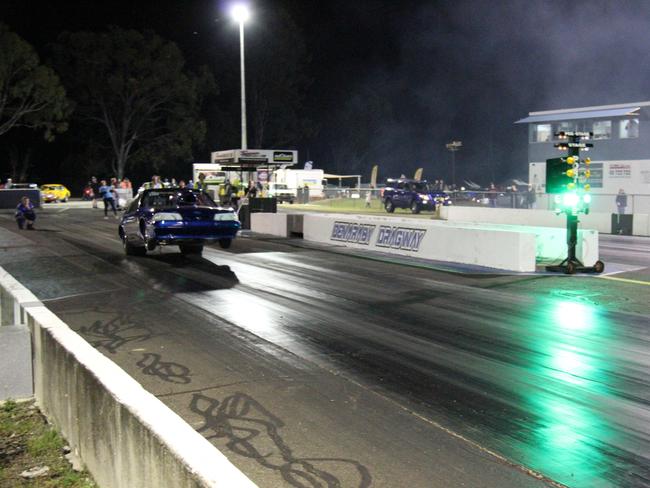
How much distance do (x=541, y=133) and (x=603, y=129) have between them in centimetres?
454

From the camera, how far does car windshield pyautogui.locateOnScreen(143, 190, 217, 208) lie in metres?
15.8

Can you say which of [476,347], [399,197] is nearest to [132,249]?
[476,347]

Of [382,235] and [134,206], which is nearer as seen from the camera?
[134,206]

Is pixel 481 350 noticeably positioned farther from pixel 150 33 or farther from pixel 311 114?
pixel 311 114

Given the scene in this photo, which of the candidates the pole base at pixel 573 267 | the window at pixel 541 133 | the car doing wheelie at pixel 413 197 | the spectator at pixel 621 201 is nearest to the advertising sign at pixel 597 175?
the window at pixel 541 133

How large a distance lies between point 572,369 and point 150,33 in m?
57.4

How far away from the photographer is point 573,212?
13.4 metres

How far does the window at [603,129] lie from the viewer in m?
42.2

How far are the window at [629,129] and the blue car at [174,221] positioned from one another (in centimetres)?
3277

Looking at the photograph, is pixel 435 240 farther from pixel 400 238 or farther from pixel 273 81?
pixel 273 81

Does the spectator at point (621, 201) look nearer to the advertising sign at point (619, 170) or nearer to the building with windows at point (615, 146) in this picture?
the building with windows at point (615, 146)

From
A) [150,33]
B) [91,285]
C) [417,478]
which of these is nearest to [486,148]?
[150,33]

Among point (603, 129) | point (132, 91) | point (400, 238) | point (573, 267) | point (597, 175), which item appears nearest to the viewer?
point (573, 267)

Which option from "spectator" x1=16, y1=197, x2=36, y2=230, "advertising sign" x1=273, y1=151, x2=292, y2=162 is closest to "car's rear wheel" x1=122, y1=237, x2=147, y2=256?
"spectator" x1=16, y1=197, x2=36, y2=230
